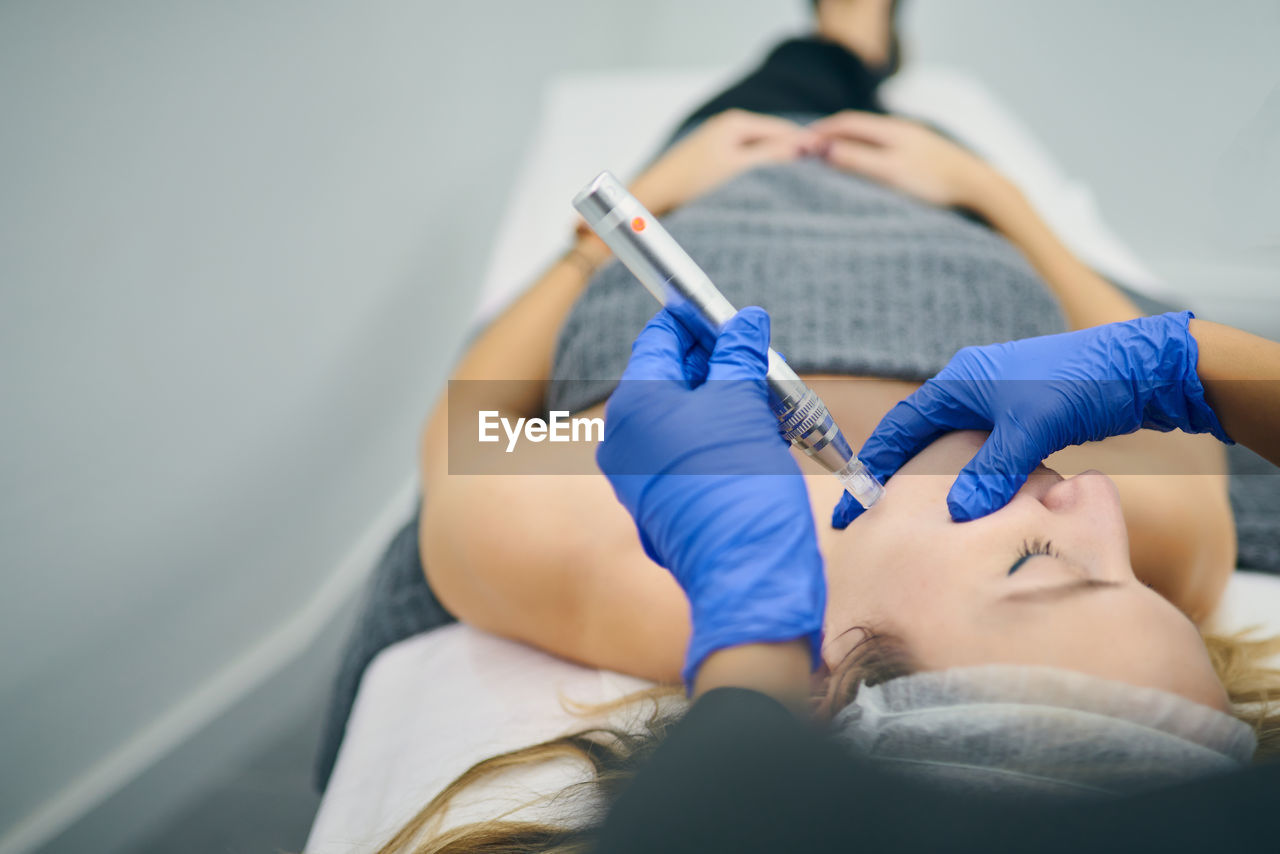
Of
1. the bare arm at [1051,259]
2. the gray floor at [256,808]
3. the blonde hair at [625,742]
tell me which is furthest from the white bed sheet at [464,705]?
the bare arm at [1051,259]

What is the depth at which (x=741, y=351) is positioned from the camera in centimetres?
45

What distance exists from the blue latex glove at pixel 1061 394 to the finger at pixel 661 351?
0.18m

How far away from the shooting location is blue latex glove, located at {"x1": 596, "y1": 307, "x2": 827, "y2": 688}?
15.7 inches

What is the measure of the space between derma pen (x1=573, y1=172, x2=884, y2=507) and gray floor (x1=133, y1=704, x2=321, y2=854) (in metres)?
0.67

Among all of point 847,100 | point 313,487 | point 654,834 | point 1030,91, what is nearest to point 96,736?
point 313,487

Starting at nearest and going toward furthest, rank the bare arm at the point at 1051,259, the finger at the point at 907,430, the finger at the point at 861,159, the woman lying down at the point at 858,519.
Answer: the woman lying down at the point at 858,519 → the finger at the point at 907,430 → the bare arm at the point at 1051,259 → the finger at the point at 861,159

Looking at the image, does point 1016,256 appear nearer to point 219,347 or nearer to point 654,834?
point 654,834

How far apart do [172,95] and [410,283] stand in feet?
1.68

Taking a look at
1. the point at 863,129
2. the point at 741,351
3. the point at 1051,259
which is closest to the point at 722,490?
the point at 741,351

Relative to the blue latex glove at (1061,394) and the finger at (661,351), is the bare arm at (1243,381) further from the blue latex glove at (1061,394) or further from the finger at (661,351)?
the finger at (661,351)

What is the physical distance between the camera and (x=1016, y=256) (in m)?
0.83

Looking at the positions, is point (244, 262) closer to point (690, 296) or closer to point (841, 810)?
point (690, 296)

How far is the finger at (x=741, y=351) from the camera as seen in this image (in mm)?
448

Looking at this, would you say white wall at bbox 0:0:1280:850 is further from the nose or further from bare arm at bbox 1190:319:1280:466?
the nose
